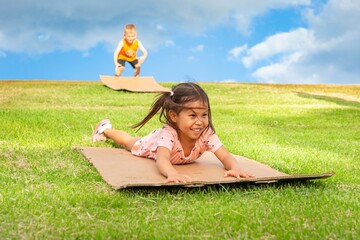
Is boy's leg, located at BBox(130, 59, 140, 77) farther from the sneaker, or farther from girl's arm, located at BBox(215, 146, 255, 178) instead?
girl's arm, located at BBox(215, 146, 255, 178)

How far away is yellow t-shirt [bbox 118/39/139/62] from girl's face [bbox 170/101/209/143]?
39.0ft

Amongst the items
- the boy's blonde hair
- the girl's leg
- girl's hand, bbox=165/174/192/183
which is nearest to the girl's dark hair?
girl's hand, bbox=165/174/192/183

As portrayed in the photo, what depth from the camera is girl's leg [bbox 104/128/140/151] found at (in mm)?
4883

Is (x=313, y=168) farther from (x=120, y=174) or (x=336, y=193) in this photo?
(x=120, y=174)

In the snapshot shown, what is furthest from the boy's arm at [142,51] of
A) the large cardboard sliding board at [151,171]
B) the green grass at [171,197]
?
the large cardboard sliding board at [151,171]

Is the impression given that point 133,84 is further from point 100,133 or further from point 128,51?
point 100,133

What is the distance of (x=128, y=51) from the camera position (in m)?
15.5

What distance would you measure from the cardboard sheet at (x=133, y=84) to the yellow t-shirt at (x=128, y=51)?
2.03ft

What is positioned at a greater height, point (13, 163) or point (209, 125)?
point (209, 125)

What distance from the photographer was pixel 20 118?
7512 millimetres

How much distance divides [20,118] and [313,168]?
14.7ft

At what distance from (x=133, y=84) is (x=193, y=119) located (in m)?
11.8

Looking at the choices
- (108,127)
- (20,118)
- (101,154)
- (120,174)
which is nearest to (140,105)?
(20,118)

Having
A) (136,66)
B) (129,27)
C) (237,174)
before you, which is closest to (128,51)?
(136,66)
